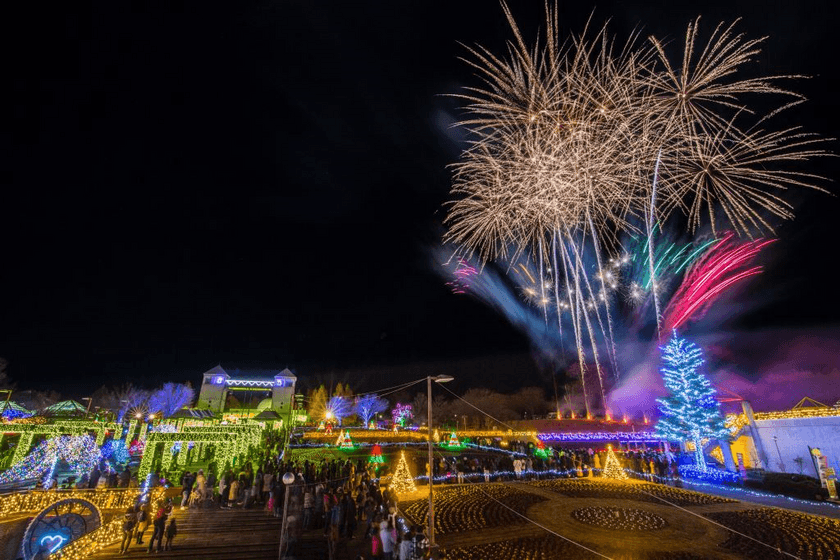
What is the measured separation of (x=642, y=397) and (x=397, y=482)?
137ft

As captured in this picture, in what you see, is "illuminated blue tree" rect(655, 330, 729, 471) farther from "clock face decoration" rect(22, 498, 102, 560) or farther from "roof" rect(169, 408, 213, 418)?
"roof" rect(169, 408, 213, 418)

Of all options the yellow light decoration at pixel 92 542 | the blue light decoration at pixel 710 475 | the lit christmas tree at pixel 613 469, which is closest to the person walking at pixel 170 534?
the yellow light decoration at pixel 92 542

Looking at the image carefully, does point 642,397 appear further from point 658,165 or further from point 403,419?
point 403,419

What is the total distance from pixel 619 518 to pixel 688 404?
58.0 feet

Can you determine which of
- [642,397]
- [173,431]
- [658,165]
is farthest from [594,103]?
[642,397]

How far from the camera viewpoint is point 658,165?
18.7 m

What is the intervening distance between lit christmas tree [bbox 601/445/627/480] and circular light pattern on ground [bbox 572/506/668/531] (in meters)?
8.90

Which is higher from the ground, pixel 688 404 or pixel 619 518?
pixel 688 404

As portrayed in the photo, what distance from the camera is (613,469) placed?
80.4 ft

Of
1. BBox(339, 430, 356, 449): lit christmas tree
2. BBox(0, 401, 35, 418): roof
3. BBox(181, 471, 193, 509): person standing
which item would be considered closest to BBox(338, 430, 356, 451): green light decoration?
BBox(339, 430, 356, 449): lit christmas tree

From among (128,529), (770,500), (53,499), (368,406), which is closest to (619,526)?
(770,500)

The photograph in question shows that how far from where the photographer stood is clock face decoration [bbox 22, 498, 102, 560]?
1200cm

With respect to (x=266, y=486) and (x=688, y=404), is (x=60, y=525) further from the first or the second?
(x=688, y=404)

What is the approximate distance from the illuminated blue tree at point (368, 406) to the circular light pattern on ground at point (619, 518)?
238 feet
